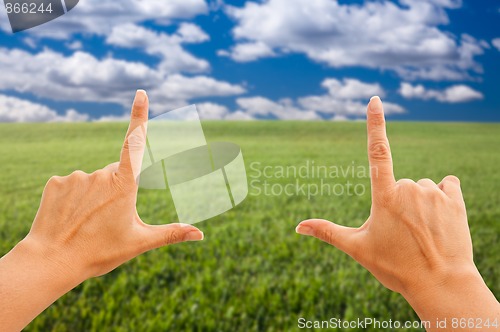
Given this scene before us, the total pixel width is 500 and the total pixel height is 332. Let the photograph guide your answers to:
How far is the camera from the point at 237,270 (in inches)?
182

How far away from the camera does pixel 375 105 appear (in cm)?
163

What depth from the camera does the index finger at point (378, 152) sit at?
1615 mm

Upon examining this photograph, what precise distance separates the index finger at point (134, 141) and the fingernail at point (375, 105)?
2.51 ft

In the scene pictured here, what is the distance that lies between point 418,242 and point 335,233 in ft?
1.01

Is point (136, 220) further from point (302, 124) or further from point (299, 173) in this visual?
point (302, 124)

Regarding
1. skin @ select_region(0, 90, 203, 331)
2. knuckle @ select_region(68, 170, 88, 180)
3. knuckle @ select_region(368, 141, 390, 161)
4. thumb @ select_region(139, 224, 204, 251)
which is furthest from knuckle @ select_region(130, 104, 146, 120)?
knuckle @ select_region(368, 141, 390, 161)

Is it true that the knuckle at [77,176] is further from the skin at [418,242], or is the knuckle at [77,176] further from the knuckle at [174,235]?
the skin at [418,242]

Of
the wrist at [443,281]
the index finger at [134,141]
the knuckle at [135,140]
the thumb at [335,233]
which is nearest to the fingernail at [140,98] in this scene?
the index finger at [134,141]

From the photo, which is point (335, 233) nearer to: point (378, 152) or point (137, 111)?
point (378, 152)

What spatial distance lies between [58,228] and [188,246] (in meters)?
3.74

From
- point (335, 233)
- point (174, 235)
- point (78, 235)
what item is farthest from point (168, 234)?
point (335, 233)

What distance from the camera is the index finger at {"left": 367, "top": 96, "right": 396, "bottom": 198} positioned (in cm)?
162

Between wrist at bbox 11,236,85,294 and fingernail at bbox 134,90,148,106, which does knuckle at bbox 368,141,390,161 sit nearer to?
fingernail at bbox 134,90,148,106

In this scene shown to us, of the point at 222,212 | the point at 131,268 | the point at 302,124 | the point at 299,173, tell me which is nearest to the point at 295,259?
the point at 131,268
